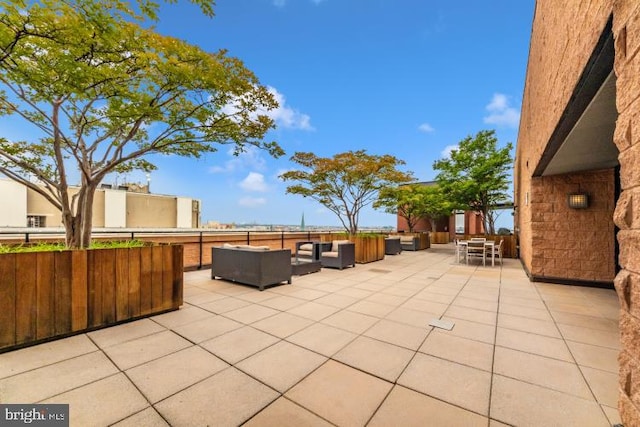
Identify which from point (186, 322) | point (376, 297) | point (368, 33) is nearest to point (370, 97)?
point (368, 33)

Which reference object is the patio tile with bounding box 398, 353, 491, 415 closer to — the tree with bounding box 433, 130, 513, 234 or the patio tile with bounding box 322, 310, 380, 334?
the patio tile with bounding box 322, 310, 380, 334

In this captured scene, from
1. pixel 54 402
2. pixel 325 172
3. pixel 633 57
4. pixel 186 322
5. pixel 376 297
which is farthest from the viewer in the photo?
pixel 325 172

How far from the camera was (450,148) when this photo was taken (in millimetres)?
13773

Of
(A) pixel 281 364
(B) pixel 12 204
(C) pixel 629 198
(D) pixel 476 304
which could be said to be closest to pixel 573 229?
(D) pixel 476 304

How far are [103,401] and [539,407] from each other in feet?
9.99

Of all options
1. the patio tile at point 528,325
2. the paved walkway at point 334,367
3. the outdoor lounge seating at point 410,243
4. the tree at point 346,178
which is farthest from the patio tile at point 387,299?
the outdoor lounge seating at point 410,243

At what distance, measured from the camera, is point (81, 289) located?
9.73 ft

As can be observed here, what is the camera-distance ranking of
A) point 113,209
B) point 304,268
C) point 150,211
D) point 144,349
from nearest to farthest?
point 144,349, point 304,268, point 113,209, point 150,211

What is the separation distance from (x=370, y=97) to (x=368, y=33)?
24.0 feet

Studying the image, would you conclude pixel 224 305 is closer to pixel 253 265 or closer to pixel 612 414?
pixel 253 265

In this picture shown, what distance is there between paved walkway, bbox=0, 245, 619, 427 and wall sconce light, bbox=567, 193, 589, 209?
233cm

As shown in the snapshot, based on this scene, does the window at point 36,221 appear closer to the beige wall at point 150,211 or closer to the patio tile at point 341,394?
the beige wall at point 150,211

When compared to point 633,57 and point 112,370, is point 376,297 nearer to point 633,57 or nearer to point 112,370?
point 112,370

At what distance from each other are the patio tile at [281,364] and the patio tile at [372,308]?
144 cm
